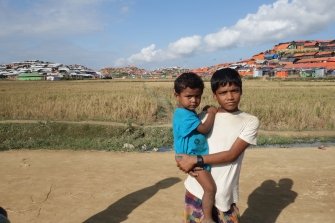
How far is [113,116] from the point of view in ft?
Answer: 48.9

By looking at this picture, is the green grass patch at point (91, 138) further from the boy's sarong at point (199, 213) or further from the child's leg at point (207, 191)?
the child's leg at point (207, 191)

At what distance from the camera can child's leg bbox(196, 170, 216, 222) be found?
2391 millimetres

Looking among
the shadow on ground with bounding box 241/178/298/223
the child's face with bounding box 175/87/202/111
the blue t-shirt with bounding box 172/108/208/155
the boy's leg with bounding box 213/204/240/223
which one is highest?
the child's face with bounding box 175/87/202/111

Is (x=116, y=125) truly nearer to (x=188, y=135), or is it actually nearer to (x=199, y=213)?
(x=199, y=213)

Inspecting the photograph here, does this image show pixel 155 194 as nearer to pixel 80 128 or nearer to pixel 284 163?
pixel 284 163

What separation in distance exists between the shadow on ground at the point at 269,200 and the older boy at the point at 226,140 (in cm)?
237

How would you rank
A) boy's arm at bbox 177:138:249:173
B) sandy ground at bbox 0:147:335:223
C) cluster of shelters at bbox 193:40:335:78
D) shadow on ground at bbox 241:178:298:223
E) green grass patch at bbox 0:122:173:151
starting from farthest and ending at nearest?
cluster of shelters at bbox 193:40:335:78
green grass patch at bbox 0:122:173:151
sandy ground at bbox 0:147:335:223
shadow on ground at bbox 241:178:298:223
boy's arm at bbox 177:138:249:173

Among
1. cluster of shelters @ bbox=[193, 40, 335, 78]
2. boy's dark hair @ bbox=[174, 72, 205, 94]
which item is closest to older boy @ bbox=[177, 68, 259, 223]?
boy's dark hair @ bbox=[174, 72, 205, 94]

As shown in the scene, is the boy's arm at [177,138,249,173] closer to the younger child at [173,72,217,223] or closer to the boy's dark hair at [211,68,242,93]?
the younger child at [173,72,217,223]

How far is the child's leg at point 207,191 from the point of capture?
2.39 m

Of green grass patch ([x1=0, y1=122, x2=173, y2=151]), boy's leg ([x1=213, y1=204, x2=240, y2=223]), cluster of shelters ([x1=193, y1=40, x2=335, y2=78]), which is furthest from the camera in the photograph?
cluster of shelters ([x1=193, y1=40, x2=335, y2=78])

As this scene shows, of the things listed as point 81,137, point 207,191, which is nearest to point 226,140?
point 207,191

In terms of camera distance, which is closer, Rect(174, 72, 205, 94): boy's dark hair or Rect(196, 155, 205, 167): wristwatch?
Rect(196, 155, 205, 167): wristwatch

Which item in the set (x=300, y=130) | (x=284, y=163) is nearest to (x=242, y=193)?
(x=284, y=163)
